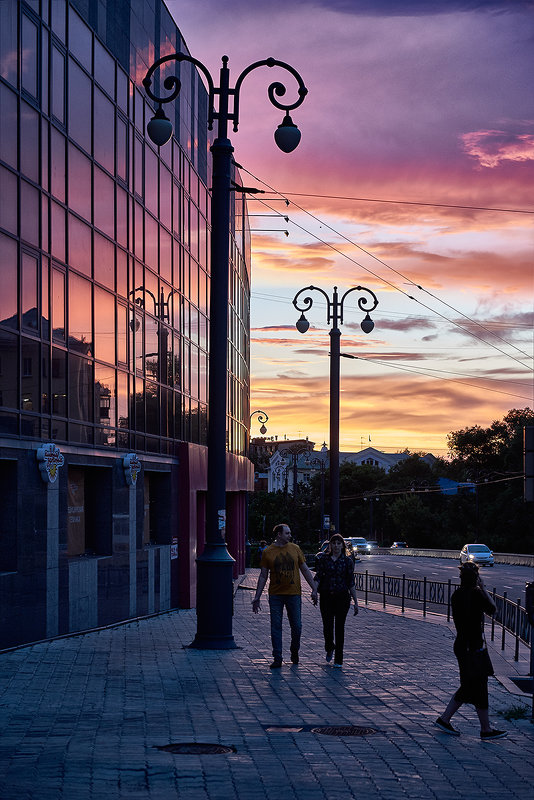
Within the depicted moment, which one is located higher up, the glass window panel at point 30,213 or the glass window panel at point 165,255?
Answer: the glass window panel at point 165,255

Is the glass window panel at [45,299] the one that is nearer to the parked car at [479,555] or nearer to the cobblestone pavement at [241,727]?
the cobblestone pavement at [241,727]

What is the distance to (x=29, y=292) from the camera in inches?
695

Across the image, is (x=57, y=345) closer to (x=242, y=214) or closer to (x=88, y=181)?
(x=88, y=181)

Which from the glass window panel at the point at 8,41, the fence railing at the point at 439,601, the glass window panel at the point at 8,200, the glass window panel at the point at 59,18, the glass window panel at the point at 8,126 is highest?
the glass window panel at the point at 59,18

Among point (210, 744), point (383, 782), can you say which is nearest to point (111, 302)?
point (210, 744)

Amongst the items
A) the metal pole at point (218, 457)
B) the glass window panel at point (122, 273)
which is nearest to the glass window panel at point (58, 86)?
the metal pole at point (218, 457)

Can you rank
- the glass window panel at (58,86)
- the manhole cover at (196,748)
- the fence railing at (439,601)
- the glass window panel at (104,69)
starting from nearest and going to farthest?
the manhole cover at (196,748)
the glass window panel at (58,86)
the fence railing at (439,601)
the glass window panel at (104,69)

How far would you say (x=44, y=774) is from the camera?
25.7 ft

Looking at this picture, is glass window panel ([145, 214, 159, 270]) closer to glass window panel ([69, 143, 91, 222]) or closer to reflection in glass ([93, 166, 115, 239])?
reflection in glass ([93, 166, 115, 239])

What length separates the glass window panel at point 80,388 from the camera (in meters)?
20.0

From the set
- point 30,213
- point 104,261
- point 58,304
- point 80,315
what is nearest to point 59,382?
point 58,304

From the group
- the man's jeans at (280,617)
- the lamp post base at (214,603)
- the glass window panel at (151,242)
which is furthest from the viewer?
the glass window panel at (151,242)

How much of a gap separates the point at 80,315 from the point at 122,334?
3.24 m

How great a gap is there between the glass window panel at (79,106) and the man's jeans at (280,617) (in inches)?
379
